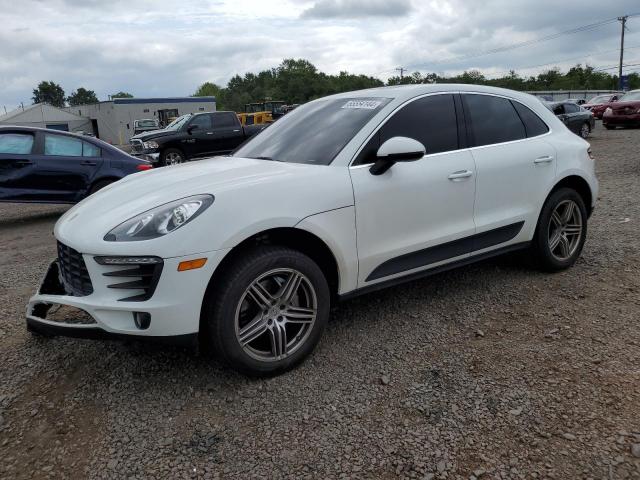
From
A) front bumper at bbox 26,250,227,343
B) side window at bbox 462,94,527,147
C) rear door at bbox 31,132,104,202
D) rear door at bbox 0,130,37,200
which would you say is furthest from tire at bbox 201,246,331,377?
rear door at bbox 0,130,37,200

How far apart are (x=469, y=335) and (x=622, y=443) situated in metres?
1.26

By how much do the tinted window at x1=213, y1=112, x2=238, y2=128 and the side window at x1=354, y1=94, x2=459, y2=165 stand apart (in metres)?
12.0

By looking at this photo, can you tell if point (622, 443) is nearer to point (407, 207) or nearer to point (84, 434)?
point (407, 207)

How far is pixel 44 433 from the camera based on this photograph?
2631mm

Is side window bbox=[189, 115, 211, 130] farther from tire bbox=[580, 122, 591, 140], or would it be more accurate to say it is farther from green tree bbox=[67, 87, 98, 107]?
green tree bbox=[67, 87, 98, 107]

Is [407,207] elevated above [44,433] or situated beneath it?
elevated above

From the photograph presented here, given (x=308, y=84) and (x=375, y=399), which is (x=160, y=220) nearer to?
(x=375, y=399)

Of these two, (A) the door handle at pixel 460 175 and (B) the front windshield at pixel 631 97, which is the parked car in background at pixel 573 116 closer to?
(B) the front windshield at pixel 631 97

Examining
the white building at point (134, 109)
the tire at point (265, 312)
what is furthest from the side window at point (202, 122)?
the white building at point (134, 109)

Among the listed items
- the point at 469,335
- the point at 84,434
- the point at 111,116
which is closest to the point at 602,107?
the point at 469,335

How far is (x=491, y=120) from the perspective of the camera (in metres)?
4.12

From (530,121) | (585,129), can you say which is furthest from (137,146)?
(585,129)

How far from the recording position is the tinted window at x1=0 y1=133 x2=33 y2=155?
25.6ft

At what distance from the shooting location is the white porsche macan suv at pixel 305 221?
270 centimetres
